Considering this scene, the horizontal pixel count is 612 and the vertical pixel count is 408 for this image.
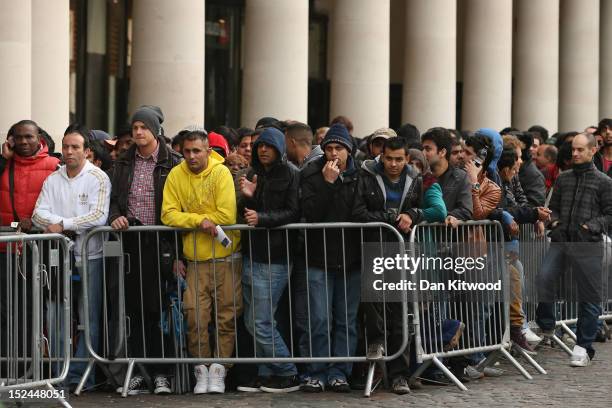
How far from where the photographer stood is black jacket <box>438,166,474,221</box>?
41.4 feet

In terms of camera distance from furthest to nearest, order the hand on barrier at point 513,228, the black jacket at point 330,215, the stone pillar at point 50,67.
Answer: the stone pillar at point 50,67, the hand on barrier at point 513,228, the black jacket at point 330,215

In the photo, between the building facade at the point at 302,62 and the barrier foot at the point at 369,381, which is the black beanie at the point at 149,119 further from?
the building facade at the point at 302,62

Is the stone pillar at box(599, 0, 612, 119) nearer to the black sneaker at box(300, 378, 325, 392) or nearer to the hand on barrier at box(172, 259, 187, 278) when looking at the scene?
the black sneaker at box(300, 378, 325, 392)

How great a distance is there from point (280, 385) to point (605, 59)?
29.4 meters

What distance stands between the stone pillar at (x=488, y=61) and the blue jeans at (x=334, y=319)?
1968 centimetres

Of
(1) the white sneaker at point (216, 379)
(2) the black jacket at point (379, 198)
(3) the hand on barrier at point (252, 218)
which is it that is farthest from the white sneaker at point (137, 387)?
(2) the black jacket at point (379, 198)

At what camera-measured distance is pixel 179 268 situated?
38.9 feet

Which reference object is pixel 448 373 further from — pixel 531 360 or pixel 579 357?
pixel 579 357

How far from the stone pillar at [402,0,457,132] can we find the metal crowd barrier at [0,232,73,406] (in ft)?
58.2

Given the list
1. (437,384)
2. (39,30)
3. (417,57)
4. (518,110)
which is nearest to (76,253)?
(437,384)

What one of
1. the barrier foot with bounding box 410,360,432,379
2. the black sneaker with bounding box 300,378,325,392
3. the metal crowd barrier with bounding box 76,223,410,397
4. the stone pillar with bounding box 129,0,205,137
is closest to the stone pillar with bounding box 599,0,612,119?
the stone pillar with bounding box 129,0,205,137

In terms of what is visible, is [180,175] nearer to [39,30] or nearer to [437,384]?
[437,384]

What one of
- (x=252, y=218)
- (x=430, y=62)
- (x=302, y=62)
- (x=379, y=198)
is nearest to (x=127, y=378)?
(x=252, y=218)

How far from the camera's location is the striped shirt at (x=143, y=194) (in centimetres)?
1201
